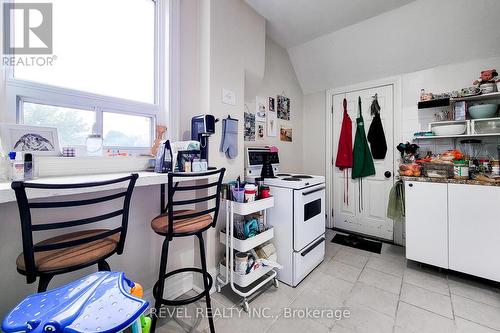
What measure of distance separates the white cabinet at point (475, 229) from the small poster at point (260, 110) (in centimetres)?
203

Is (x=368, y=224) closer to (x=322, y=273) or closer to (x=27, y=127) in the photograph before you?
(x=322, y=273)

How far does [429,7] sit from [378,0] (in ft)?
1.80

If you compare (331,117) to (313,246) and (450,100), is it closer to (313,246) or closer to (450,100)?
(450,100)

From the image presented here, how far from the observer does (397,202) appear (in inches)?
97.2

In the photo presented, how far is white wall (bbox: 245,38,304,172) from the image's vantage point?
2.79 meters

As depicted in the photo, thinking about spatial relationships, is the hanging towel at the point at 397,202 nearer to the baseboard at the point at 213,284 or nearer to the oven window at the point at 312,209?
the oven window at the point at 312,209

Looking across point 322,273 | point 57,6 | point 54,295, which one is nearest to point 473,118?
point 322,273

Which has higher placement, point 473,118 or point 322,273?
point 473,118

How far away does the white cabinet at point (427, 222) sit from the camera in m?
1.98

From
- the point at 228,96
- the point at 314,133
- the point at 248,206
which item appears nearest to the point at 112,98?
the point at 228,96

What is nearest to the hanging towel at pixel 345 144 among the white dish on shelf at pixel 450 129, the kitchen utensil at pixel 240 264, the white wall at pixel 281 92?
the white wall at pixel 281 92

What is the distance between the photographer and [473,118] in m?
2.14

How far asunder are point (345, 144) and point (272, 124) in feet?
3.80

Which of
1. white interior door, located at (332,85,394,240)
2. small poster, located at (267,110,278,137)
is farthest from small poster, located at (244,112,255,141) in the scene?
white interior door, located at (332,85,394,240)
